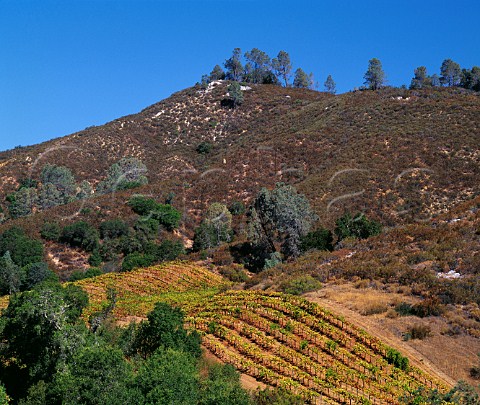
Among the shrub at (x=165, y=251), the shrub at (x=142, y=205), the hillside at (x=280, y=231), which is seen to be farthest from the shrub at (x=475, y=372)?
the shrub at (x=142, y=205)

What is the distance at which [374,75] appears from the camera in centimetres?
10150

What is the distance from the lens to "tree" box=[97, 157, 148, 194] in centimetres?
7762

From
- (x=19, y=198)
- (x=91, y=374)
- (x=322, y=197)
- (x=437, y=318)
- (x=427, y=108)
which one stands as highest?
(x=427, y=108)

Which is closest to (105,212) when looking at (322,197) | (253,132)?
(322,197)

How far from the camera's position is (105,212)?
211 feet

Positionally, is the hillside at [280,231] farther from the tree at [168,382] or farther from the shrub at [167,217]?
the tree at [168,382]

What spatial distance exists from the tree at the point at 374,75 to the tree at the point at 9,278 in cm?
7591

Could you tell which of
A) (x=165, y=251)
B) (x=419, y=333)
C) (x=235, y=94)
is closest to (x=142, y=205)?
(x=165, y=251)

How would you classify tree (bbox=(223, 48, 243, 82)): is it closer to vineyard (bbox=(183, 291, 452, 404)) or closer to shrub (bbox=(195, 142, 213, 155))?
shrub (bbox=(195, 142, 213, 155))

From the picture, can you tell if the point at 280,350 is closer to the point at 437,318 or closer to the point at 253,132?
the point at 437,318

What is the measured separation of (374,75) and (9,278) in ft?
254

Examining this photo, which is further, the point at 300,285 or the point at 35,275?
the point at 35,275

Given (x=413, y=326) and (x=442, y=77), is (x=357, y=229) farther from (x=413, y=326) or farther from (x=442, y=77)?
(x=442, y=77)

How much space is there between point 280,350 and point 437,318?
859cm
